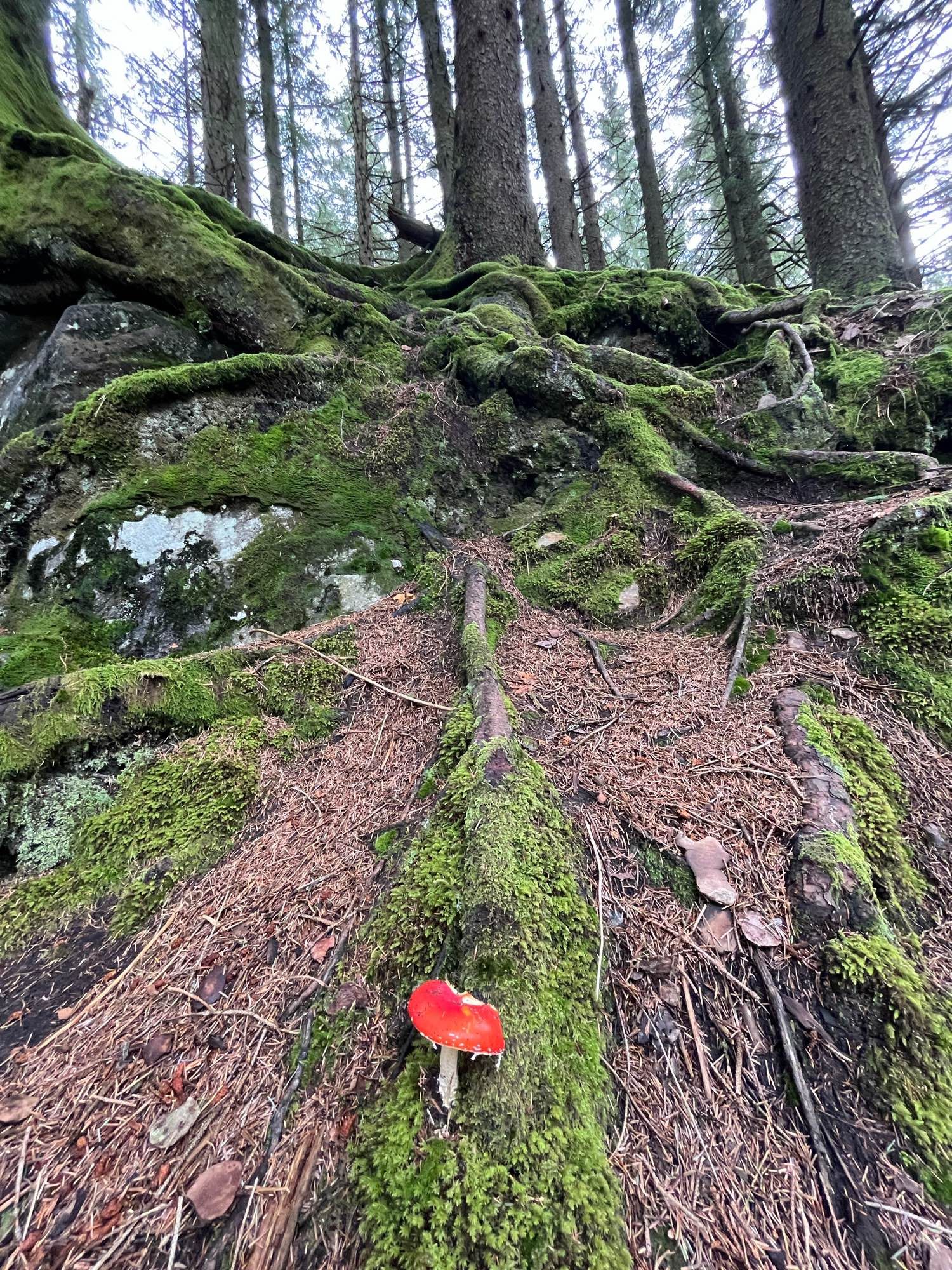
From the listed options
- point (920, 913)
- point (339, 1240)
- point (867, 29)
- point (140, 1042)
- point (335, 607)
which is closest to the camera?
point (339, 1240)

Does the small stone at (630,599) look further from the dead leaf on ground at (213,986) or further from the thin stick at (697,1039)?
the dead leaf on ground at (213,986)

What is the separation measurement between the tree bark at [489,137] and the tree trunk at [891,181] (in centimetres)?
470

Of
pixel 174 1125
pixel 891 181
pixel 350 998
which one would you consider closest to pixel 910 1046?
pixel 350 998

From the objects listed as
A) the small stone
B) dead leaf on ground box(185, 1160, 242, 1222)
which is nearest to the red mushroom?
dead leaf on ground box(185, 1160, 242, 1222)

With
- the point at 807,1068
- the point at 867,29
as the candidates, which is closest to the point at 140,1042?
the point at 807,1068

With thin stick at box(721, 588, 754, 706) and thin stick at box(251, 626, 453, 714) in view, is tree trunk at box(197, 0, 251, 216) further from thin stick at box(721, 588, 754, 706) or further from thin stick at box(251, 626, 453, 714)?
thin stick at box(721, 588, 754, 706)

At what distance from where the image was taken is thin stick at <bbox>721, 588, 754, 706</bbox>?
3008 mm

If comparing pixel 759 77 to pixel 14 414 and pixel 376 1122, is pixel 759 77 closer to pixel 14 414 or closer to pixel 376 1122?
pixel 14 414

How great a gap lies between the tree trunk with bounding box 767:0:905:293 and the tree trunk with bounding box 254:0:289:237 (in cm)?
1056

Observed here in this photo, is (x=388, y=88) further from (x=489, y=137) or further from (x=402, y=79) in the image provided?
(x=489, y=137)

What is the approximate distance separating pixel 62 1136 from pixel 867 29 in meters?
12.8

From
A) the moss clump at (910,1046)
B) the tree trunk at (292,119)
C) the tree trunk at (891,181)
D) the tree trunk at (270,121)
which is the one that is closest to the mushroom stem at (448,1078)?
the moss clump at (910,1046)

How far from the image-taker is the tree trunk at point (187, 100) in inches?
484

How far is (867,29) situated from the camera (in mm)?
7297
